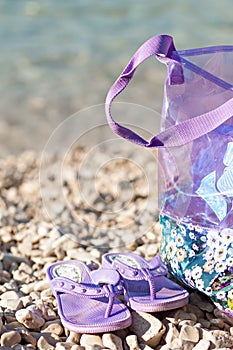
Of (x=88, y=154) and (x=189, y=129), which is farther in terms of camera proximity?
(x=88, y=154)

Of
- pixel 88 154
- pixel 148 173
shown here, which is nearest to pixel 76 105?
pixel 88 154

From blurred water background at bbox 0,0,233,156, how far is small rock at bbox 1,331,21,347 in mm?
2322

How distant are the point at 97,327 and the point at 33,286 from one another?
18.1 inches

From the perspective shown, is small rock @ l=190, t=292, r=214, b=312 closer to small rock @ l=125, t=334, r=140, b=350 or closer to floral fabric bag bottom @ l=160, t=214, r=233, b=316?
floral fabric bag bottom @ l=160, t=214, r=233, b=316

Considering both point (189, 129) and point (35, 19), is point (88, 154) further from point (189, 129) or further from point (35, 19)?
point (35, 19)

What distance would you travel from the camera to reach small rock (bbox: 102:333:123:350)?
1696 millimetres

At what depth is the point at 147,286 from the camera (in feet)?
6.16

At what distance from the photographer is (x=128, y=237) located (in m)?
2.61

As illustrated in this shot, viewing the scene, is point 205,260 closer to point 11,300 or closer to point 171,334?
point 171,334

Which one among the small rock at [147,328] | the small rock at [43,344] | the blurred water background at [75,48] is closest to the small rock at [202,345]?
the small rock at [147,328]

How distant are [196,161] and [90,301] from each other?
0.51 m

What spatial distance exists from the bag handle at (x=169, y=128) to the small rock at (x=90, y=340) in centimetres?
51

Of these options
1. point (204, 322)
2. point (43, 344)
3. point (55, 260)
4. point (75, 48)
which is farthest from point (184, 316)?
point (75, 48)

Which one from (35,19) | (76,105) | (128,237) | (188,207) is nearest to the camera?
(188,207)
